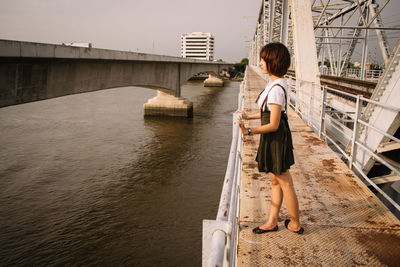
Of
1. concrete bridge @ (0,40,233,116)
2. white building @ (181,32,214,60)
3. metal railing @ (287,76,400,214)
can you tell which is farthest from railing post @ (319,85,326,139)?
white building @ (181,32,214,60)

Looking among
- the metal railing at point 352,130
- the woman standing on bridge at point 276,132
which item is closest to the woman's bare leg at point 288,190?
the woman standing on bridge at point 276,132

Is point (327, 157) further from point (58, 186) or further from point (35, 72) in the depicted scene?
point (35, 72)

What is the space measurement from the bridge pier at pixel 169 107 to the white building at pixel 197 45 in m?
130

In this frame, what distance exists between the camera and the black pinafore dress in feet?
8.64

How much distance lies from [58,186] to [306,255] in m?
8.74

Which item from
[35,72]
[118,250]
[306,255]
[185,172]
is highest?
[35,72]

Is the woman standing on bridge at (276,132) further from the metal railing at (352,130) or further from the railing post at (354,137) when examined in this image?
the railing post at (354,137)

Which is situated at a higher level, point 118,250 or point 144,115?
point 144,115

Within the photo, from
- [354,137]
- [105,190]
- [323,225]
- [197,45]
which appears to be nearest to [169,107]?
[105,190]

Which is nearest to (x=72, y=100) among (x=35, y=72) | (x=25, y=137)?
(x=25, y=137)

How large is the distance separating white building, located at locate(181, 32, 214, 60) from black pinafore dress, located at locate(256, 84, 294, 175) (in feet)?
493

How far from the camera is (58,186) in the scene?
9562 millimetres

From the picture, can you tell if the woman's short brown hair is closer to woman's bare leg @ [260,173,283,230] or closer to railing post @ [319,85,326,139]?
woman's bare leg @ [260,173,283,230]

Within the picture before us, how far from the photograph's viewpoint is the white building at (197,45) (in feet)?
488
